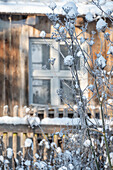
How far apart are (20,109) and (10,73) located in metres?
0.73

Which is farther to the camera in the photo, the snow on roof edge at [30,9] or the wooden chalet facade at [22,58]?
the wooden chalet facade at [22,58]

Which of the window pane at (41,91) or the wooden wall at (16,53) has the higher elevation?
the wooden wall at (16,53)

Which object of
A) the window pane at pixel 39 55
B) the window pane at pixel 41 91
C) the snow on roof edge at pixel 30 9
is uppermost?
the snow on roof edge at pixel 30 9

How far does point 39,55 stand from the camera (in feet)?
17.8

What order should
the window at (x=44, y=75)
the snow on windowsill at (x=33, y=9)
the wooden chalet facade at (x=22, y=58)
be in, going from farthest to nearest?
the window at (x=44, y=75) < the wooden chalet facade at (x=22, y=58) < the snow on windowsill at (x=33, y=9)

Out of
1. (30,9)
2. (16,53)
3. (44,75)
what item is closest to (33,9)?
(30,9)

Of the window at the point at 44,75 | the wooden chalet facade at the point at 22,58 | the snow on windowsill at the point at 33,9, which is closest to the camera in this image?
the snow on windowsill at the point at 33,9

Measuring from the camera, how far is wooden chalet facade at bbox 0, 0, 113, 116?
17.2 feet

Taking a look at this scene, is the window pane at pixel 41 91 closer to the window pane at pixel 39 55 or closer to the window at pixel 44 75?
the window at pixel 44 75

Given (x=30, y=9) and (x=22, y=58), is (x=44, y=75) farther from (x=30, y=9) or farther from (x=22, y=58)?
(x=30, y=9)

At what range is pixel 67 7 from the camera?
63.3 inches

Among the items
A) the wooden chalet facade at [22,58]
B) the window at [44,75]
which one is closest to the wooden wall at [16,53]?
the wooden chalet facade at [22,58]

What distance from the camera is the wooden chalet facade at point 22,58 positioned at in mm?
5230

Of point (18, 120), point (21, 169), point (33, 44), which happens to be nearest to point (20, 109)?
point (33, 44)
